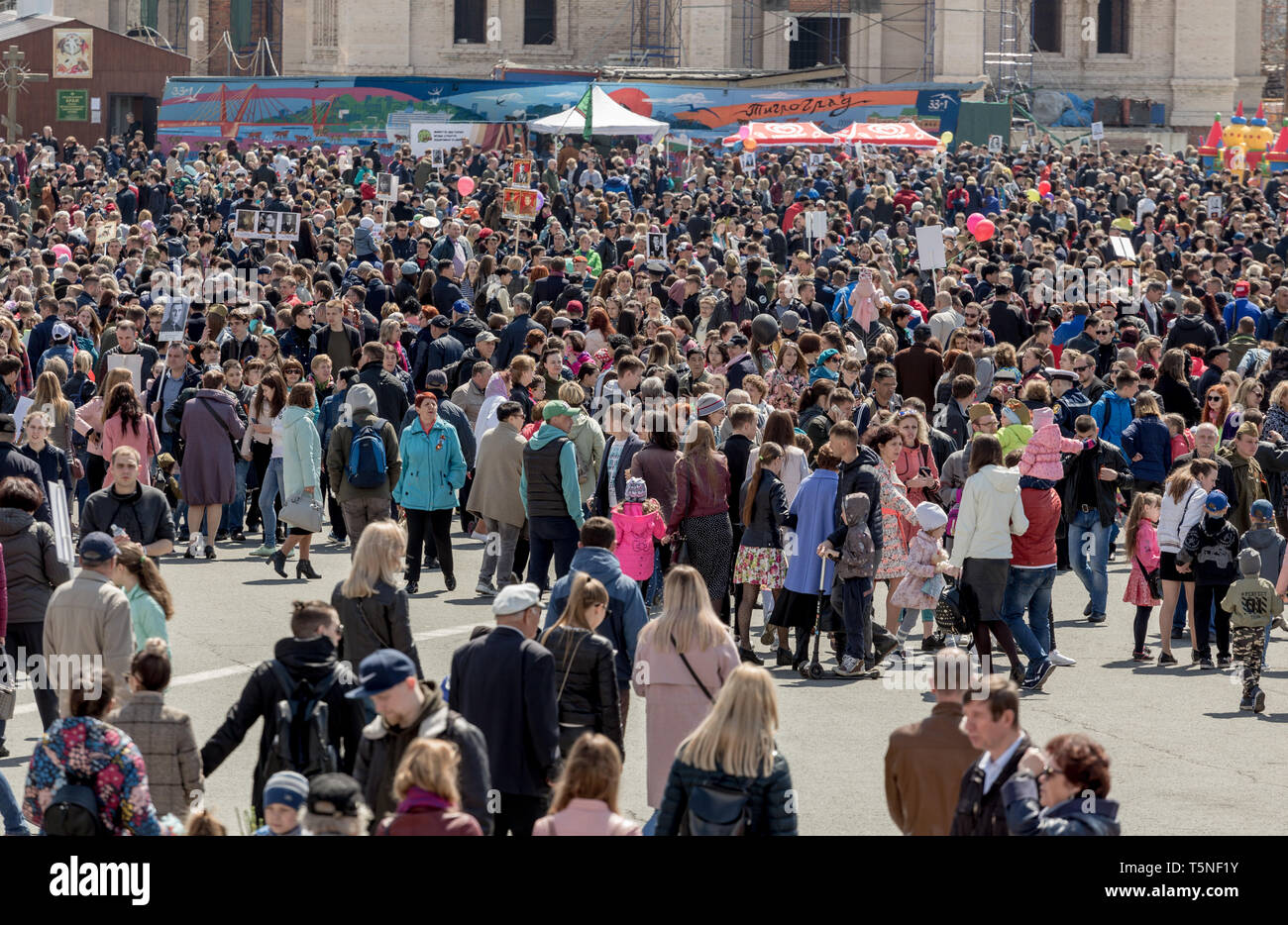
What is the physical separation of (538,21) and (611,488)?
50422 millimetres

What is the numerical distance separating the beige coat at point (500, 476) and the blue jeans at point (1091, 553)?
13.1 ft

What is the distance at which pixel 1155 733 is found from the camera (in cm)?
1056

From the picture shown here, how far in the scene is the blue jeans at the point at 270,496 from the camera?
49.4 feet

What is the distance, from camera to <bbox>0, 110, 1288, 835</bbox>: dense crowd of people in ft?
22.1

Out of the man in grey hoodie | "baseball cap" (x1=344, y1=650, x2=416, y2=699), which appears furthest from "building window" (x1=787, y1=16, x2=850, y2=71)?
"baseball cap" (x1=344, y1=650, x2=416, y2=699)

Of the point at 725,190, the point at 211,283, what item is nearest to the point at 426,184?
the point at 725,190

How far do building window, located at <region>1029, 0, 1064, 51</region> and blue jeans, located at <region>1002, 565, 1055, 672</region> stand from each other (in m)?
54.3

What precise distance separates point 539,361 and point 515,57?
150 ft

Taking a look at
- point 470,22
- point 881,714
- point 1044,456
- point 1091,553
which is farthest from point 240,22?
point 881,714

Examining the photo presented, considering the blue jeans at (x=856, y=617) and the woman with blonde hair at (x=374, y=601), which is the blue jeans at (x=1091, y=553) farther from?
the woman with blonde hair at (x=374, y=601)

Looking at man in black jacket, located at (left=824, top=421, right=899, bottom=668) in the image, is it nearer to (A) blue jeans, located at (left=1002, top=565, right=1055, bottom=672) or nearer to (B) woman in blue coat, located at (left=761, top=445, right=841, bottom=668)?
(B) woman in blue coat, located at (left=761, top=445, right=841, bottom=668)

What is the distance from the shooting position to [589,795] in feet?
20.1

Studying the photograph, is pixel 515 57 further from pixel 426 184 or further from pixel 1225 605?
pixel 1225 605

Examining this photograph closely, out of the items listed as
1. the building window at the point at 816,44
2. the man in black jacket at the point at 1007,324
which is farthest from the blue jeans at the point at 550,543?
the building window at the point at 816,44
